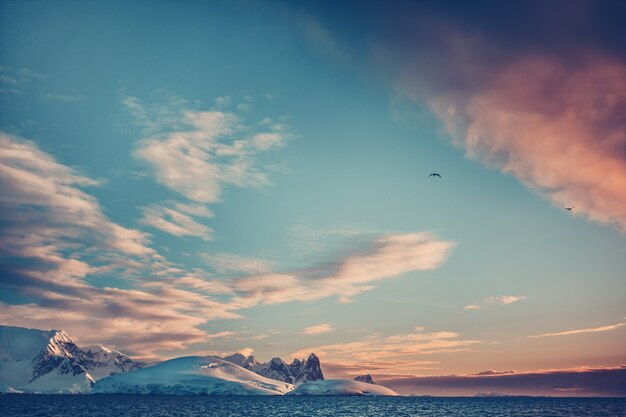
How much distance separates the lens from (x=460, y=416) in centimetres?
16162

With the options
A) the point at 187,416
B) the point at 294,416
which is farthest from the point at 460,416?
the point at 187,416

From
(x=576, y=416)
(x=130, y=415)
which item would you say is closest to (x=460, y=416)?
(x=576, y=416)

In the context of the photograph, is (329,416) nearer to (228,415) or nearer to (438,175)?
(228,415)

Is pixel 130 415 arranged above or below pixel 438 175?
below

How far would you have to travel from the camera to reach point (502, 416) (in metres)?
163

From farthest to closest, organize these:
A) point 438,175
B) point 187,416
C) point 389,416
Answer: point 389,416 → point 187,416 → point 438,175

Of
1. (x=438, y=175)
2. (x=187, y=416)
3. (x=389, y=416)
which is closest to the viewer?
(x=438, y=175)

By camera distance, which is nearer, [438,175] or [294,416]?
[438,175]

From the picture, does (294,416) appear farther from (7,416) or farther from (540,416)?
(7,416)

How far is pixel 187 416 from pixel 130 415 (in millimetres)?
20822

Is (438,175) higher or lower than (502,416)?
higher

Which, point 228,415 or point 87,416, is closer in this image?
point 87,416

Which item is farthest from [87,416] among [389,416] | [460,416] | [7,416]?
[460,416]

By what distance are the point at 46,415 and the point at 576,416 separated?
19459 centimetres
